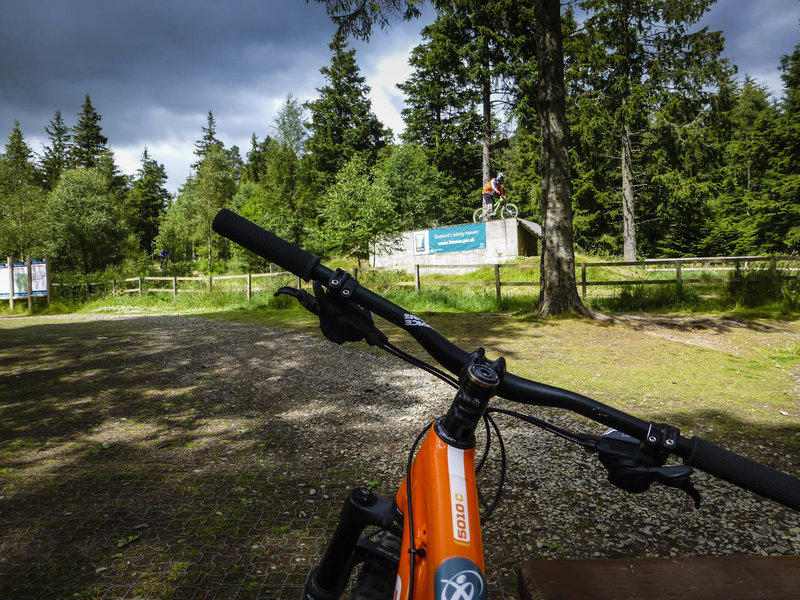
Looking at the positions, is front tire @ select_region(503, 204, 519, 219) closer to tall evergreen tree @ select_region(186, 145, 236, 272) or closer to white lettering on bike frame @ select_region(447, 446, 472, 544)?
white lettering on bike frame @ select_region(447, 446, 472, 544)

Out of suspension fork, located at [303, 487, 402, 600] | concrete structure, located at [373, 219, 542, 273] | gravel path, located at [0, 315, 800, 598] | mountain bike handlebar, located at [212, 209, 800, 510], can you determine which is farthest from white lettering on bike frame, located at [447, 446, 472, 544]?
concrete structure, located at [373, 219, 542, 273]

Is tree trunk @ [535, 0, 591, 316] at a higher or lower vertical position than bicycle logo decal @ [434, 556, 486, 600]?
higher

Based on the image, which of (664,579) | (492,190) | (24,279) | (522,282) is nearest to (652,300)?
(522,282)

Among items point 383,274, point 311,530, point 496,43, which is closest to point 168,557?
point 311,530

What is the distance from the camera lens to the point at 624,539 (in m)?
2.49

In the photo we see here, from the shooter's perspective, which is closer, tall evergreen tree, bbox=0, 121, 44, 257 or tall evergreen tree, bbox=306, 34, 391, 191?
tall evergreen tree, bbox=0, 121, 44, 257

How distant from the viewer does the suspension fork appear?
1024mm

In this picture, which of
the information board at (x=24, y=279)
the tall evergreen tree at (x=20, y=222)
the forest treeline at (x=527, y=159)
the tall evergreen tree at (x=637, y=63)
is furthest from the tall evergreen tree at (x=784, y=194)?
the tall evergreen tree at (x=20, y=222)

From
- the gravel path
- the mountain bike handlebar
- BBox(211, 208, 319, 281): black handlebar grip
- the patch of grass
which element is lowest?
the gravel path

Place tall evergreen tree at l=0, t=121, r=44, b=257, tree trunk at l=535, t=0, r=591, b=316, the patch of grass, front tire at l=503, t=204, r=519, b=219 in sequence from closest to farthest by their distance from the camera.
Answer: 1. tree trunk at l=535, t=0, r=591, b=316
2. the patch of grass
3. front tire at l=503, t=204, r=519, b=219
4. tall evergreen tree at l=0, t=121, r=44, b=257

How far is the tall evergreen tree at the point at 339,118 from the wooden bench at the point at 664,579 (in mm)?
38979

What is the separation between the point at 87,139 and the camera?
48.8 metres

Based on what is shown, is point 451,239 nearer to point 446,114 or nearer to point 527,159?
point 527,159

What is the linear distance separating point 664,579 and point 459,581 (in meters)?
0.55
